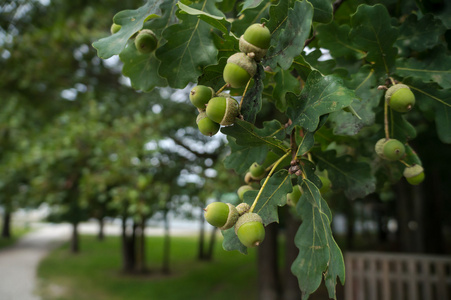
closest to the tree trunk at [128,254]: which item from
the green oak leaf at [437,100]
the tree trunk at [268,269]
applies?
the tree trunk at [268,269]

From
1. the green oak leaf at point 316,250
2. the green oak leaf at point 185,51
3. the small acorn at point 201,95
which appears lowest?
the green oak leaf at point 316,250

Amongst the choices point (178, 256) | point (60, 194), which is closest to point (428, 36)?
point (60, 194)

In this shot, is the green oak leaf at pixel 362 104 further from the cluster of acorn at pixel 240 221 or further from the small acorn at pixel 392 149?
the cluster of acorn at pixel 240 221

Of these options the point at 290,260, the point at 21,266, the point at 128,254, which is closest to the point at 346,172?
the point at 290,260

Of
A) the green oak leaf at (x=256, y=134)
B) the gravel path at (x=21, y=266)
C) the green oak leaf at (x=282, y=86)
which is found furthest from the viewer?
the gravel path at (x=21, y=266)

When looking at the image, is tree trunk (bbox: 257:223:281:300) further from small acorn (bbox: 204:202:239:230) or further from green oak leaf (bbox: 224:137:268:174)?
small acorn (bbox: 204:202:239:230)

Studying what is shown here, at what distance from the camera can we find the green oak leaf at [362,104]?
1.13 metres

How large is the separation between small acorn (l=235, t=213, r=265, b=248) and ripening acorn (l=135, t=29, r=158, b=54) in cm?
59

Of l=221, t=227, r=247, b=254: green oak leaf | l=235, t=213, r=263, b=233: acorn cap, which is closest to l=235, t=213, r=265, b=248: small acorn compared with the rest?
l=235, t=213, r=263, b=233: acorn cap

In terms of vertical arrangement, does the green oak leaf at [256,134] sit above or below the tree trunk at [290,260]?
above

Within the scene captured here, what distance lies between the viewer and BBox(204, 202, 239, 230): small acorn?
0.84 metres

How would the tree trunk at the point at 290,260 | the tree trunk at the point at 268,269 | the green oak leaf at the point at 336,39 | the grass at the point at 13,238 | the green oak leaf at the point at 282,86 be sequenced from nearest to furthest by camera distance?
the green oak leaf at the point at 282,86, the green oak leaf at the point at 336,39, the tree trunk at the point at 290,260, the tree trunk at the point at 268,269, the grass at the point at 13,238

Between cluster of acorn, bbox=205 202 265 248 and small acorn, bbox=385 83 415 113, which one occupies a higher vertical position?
small acorn, bbox=385 83 415 113

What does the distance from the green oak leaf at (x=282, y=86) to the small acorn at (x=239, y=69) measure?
32 cm
